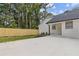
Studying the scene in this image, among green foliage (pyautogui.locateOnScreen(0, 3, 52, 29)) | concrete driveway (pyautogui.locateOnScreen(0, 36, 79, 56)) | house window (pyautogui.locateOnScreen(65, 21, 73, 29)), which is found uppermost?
green foliage (pyautogui.locateOnScreen(0, 3, 52, 29))

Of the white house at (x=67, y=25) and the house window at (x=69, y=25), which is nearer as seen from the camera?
the white house at (x=67, y=25)

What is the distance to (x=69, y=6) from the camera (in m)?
8.42

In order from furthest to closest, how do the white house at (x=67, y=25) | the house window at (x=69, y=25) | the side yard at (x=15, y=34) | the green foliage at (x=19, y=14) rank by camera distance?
the house window at (x=69, y=25) → the white house at (x=67, y=25) → the side yard at (x=15, y=34) → the green foliage at (x=19, y=14)

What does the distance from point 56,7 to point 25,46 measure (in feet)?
7.66

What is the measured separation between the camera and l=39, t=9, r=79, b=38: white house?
31.9 ft

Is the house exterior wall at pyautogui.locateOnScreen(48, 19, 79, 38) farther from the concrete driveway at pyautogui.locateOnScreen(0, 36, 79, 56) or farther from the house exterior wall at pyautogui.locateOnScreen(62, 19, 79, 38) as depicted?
the concrete driveway at pyautogui.locateOnScreen(0, 36, 79, 56)

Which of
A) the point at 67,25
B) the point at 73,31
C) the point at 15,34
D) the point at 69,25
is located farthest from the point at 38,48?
the point at 67,25

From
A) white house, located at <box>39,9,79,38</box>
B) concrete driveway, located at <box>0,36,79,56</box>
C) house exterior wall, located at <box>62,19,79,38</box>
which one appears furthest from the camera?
white house, located at <box>39,9,79,38</box>

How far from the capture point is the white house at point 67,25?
31.9 ft

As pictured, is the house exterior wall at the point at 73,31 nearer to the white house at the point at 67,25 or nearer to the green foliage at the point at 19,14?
the white house at the point at 67,25

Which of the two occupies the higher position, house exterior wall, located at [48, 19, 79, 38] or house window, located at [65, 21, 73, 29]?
house window, located at [65, 21, 73, 29]

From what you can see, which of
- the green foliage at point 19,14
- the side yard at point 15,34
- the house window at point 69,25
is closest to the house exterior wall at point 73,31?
the house window at point 69,25

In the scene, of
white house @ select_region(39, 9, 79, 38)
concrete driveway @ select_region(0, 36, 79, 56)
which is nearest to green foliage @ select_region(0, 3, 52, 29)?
concrete driveway @ select_region(0, 36, 79, 56)

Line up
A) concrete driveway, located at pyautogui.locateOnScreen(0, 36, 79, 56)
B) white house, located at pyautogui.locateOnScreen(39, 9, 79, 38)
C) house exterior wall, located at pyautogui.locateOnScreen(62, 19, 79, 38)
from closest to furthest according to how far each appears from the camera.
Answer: concrete driveway, located at pyautogui.locateOnScreen(0, 36, 79, 56) < house exterior wall, located at pyautogui.locateOnScreen(62, 19, 79, 38) < white house, located at pyautogui.locateOnScreen(39, 9, 79, 38)
